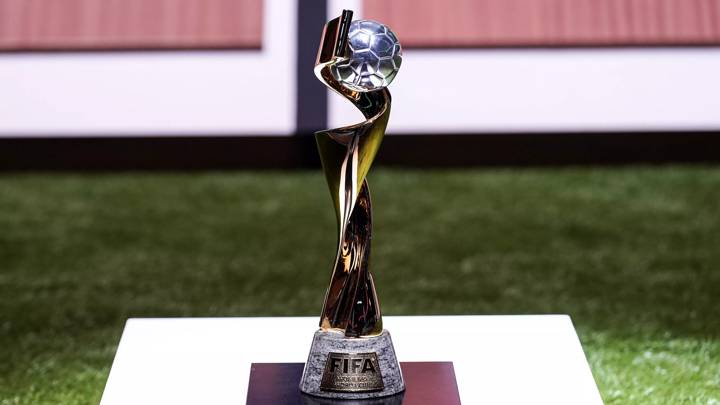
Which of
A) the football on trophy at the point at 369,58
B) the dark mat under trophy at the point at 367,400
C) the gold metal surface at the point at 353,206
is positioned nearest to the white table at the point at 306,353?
the dark mat under trophy at the point at 367,400

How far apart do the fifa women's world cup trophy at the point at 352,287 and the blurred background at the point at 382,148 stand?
153 cm

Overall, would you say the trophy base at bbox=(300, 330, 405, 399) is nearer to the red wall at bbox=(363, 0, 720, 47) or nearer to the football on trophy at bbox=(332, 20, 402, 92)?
the football on trophy at bbox=(332, 20, 402, 92)

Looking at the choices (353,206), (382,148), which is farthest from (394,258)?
(353,206)

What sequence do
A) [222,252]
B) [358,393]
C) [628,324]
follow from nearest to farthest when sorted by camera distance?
[358,393]
[628,324]
[222,252]

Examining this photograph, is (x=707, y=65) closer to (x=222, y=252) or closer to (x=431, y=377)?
(x=222, y=252)

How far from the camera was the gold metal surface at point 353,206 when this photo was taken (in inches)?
55.3

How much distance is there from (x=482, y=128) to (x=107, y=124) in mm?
1404

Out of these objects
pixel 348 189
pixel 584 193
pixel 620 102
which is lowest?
pixel 584 193

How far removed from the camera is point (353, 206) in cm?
142

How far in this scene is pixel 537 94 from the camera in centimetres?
424

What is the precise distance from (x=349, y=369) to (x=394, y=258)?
1.85m

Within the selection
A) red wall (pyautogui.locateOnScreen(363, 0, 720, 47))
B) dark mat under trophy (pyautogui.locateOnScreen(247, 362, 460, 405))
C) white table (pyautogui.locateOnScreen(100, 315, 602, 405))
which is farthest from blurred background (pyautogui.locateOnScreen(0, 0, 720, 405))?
dark mat under trophy (pyautogui.locateOnScreen(247, 362, 460, 405))

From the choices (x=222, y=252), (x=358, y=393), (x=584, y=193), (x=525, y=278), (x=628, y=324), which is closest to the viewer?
(x=358, y=393)

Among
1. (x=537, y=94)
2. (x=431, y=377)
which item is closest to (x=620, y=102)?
(x=537, y=94)
